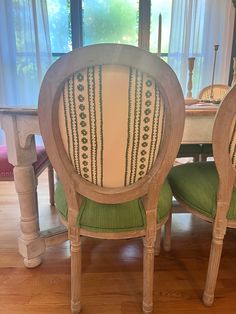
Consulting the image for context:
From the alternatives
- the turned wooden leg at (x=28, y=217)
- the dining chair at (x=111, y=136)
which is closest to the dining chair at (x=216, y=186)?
the dining chair at (x=111, y=136)

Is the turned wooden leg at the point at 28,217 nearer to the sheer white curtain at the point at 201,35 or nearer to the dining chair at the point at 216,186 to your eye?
the dining chair at the point at 216,186

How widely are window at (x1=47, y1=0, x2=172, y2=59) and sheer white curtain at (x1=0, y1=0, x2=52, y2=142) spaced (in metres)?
0.19

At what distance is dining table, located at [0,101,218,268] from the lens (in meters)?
0.93

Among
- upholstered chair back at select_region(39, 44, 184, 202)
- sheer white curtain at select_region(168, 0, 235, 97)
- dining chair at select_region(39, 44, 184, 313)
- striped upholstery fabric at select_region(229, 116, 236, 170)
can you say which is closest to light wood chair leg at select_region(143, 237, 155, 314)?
dining chair at select_region(39, 44, 184, 313)

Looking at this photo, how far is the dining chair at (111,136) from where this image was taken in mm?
630

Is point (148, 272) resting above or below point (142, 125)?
below

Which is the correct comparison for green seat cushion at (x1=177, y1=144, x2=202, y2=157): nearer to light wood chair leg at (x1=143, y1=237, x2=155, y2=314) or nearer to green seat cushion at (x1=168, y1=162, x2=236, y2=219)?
green seat cushion at (x1=168, y1=162, x2=236, y2=219)

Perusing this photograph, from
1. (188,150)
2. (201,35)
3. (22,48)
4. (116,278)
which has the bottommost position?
(116,278)

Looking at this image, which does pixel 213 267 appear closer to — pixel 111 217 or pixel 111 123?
pixel 111 217

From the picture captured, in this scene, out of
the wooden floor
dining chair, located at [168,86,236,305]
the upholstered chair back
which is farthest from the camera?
the wooden floor

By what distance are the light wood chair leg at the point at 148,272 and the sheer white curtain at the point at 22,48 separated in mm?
2446

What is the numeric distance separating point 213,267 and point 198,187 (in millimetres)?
296

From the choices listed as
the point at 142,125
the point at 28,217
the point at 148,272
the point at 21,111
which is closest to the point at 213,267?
the point at 148,272

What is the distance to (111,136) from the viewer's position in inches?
27.9
